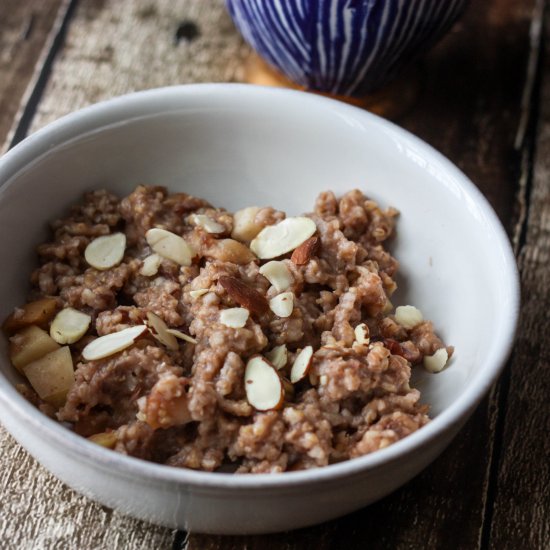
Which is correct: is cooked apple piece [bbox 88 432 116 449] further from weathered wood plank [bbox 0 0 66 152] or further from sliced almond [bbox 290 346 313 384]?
weathered wood plank [bbox 0 0 66 152]

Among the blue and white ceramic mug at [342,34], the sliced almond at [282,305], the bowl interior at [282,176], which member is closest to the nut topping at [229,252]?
the sliced almond at [282,305]

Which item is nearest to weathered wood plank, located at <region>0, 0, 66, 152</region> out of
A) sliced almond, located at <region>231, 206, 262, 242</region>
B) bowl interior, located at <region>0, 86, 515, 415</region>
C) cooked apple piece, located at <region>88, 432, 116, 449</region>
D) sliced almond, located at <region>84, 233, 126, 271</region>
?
bowl interior, located at <region>0, 86, 515, 415</region>

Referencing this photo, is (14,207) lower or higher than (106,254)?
higher

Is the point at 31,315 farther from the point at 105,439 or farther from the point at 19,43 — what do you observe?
the point at 19,43

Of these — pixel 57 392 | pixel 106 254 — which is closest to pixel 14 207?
pixel 106 254

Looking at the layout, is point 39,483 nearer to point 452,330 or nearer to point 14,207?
point 14,207

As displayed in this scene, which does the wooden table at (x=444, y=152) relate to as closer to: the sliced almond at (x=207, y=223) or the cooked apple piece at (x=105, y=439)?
the cooked apple piece at (x=105, y=439)
